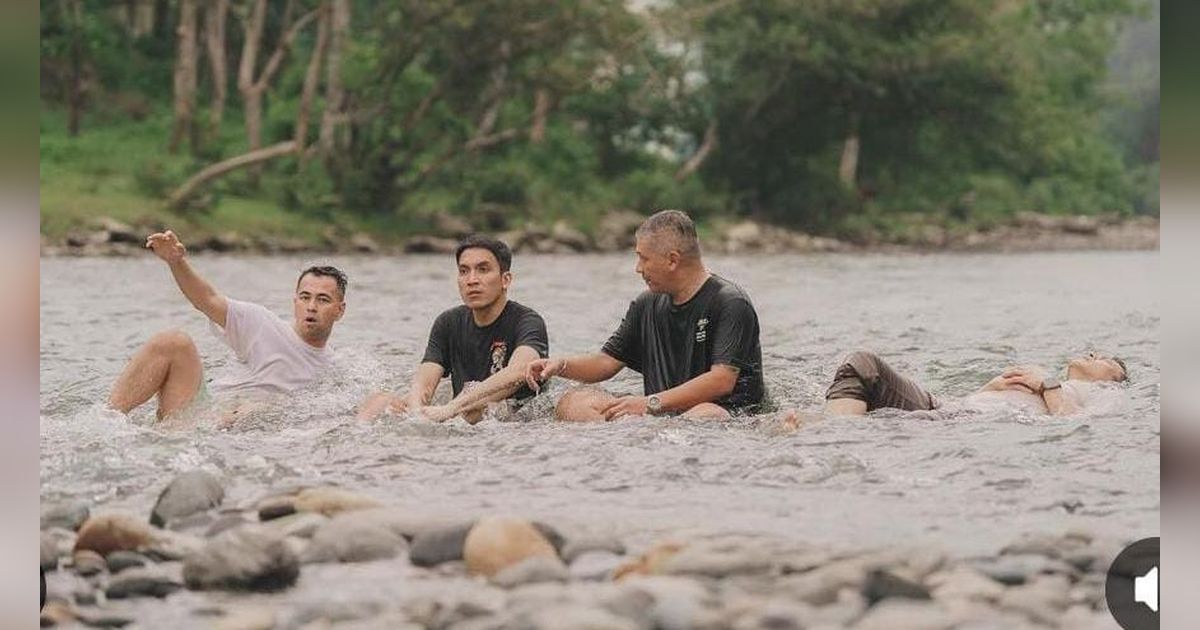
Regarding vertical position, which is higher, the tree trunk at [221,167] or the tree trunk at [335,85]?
the tree trunk at [335,85]

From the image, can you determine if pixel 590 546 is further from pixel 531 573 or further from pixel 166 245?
pixel 166 245

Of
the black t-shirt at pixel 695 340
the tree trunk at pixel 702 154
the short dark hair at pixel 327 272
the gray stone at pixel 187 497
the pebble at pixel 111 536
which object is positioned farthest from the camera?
the tree trunk at pixel 702 154

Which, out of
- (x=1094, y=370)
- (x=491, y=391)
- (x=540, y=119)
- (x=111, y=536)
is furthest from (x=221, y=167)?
(x=111, y=536)

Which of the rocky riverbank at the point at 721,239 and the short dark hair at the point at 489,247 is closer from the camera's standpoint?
the short dark hair at the point at 489,247

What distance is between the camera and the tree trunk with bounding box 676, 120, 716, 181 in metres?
28.2

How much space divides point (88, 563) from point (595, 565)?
4.19 feet

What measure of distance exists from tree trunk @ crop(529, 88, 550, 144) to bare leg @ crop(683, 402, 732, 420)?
20.8 meters

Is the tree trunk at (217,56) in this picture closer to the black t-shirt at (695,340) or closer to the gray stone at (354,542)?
the black t-shirt at (695,340)

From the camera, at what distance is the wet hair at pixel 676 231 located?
593 centimetres

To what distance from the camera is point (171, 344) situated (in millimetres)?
6309

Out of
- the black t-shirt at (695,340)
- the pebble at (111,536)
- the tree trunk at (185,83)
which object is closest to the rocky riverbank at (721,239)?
the tree trunk at (185,83)

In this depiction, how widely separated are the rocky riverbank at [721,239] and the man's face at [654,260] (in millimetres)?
13872

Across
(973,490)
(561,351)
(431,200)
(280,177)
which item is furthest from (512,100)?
(973,490)
